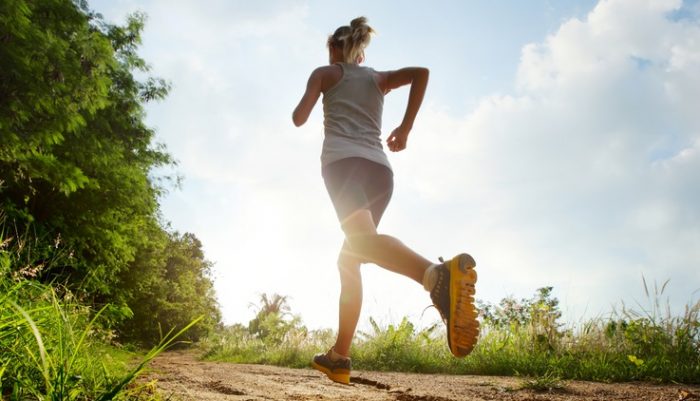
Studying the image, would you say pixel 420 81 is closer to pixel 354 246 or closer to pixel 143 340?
pixel 354 246

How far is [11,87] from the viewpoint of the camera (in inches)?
318

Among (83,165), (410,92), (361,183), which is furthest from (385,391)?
(83,165)

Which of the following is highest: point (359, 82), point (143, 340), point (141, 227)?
point (141, 227)

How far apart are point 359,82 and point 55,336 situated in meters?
1.98

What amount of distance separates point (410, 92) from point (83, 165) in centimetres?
1034

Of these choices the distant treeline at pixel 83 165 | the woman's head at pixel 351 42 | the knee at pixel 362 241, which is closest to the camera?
the knee at pixel 362 241

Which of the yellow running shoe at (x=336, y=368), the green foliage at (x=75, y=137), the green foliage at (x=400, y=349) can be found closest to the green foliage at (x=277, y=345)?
the green foliage at (x=400, y=349)

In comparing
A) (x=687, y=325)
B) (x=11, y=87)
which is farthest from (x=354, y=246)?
(x=11, y=87)

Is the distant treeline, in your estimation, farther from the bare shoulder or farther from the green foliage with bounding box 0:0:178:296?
the bare shoulder

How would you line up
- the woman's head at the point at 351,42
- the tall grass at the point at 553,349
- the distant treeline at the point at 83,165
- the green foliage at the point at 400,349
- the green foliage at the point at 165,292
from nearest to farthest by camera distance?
1. the woman's head at the point at 351,42
2. the tall grass at the point at 553,349
3. the green foliage at the point at 400,349
4. the distant treeline at the point at 83,165
5. the green foliage at the point at 165,292

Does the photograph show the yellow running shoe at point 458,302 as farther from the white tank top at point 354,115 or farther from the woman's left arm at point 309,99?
the woman's left arm at point 309,99

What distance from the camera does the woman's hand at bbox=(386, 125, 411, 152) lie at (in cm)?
282

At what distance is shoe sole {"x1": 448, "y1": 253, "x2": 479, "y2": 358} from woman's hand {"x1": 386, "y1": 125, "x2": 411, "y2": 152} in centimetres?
93

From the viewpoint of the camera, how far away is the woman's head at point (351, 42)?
278cm
